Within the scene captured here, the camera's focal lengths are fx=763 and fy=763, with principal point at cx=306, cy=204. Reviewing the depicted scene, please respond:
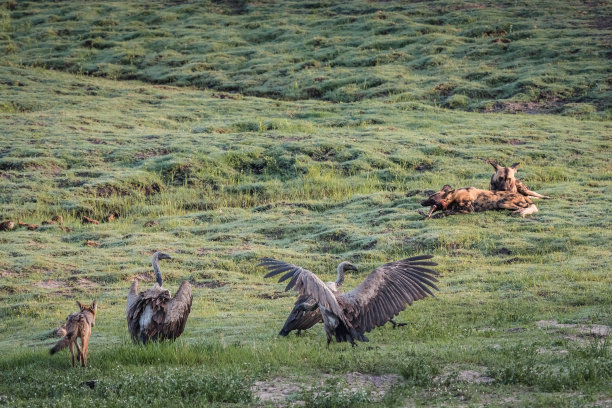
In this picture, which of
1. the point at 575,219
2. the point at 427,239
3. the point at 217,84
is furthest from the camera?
the point at 217,84

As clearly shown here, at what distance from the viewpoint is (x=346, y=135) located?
3112 centimetres

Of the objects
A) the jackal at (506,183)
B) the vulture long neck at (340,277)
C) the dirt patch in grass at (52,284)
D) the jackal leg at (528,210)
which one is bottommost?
the dirt patch in grass at (52,284)

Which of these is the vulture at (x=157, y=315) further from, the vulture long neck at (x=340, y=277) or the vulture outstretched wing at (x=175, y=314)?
the vulture long neck at (x=340, y=277)

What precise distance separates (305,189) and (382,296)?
14.6m

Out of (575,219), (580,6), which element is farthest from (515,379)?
(580,6)

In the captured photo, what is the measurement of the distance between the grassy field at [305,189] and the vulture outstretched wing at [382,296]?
46 cm

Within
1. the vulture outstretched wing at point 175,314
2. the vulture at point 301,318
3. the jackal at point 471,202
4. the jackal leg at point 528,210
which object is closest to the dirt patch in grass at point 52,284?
the vulture outstretched wing at point 175,314

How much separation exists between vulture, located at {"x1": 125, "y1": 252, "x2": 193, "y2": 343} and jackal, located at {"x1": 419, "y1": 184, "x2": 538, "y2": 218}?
35.1 ft

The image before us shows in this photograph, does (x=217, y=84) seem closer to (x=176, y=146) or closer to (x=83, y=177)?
(x=176, y=146)

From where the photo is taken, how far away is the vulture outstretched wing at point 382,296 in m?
10.7

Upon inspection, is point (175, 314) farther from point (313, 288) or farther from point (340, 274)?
point (340, 274)

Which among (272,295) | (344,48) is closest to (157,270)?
(272,295)

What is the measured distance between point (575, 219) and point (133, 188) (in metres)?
13.8

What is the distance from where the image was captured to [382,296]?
1090 centimetres
